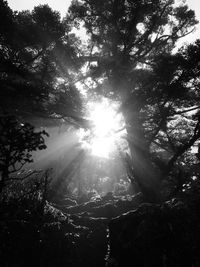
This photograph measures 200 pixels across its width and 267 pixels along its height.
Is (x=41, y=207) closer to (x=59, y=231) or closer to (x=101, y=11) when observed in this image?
(x=59, y=231)

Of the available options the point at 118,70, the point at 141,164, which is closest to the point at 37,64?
the point at 118,70

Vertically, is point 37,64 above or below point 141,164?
above

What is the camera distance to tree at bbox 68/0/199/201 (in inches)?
451

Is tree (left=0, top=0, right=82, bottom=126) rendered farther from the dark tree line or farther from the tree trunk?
the tree trunk

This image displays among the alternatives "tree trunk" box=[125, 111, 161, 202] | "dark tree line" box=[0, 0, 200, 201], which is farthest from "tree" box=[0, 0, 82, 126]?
"tree trunk" box=[125, 111, 161, 202]

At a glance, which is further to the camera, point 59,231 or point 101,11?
point 101,11

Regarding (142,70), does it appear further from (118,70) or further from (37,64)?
(37,64)

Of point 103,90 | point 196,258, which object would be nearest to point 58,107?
point 103,90

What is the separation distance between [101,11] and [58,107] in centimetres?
767

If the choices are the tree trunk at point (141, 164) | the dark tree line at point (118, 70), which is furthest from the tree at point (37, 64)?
the tree trunk at point (141, 164)

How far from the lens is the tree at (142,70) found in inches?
451

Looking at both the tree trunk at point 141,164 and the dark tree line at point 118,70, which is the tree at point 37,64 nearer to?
the dark tree line at point 118,70

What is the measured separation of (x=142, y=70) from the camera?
14.7 metres

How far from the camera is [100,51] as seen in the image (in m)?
18.3
